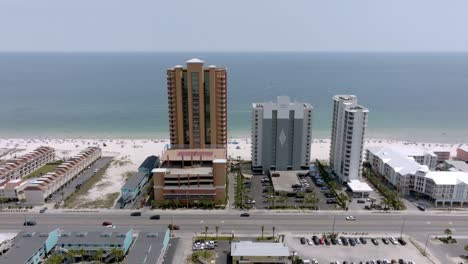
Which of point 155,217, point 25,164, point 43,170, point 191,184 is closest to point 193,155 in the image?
point 191,184

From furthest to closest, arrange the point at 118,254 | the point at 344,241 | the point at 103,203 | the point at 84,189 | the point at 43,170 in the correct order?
the point at 43,170
the point at 84,189
the point at 103,203
the point at 344,241
the point at 118,254

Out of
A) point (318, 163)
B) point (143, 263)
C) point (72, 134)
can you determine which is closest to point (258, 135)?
point (318, 163)

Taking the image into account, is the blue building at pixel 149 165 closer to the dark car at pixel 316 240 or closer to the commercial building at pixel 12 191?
the commercial building at pixel 12 191

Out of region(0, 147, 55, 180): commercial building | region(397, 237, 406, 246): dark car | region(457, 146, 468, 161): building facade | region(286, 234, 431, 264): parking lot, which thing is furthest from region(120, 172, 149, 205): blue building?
region(457, 146, 468, 161): building facade

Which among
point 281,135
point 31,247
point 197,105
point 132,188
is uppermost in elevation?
point 197,105

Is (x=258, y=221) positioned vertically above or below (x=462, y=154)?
below

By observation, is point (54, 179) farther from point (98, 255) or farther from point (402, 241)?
point (402, 241)

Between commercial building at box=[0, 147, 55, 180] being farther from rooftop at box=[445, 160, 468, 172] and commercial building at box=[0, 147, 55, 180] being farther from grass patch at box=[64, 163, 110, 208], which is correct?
rooftop at box=[445, 160, 468, 172]

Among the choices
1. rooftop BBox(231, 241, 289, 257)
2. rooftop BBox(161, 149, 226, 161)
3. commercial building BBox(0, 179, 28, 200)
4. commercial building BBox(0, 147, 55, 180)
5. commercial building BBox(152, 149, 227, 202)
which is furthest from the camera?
commercial building BBox(0, 147, 55, 180)
